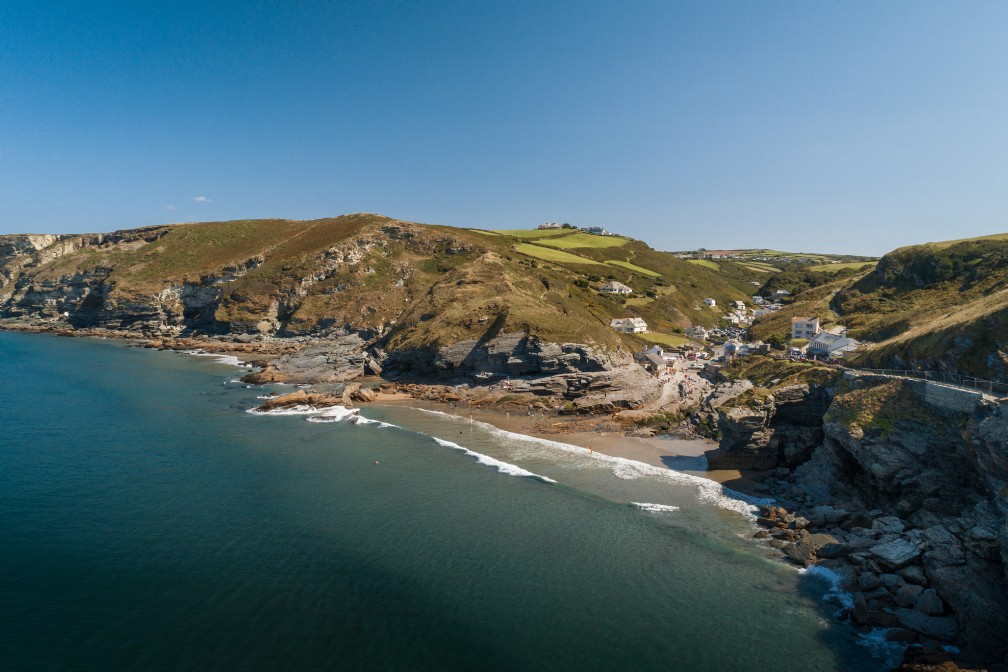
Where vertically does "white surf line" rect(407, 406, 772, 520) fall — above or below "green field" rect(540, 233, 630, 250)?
below

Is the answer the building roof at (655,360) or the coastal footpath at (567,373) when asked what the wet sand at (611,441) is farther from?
the building roof at (655,360)

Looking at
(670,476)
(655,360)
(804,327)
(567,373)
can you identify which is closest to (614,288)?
(655,360)

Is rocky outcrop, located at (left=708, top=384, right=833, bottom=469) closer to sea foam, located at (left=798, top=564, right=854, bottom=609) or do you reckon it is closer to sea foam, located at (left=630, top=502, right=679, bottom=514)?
sea foam, located at (left=630, top=502, right=679, bottom=514)

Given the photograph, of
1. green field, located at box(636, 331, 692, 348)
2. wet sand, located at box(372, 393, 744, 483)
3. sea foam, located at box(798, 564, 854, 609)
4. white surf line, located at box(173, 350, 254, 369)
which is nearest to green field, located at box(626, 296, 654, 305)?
green field, located at box(636, 331, 692, 348)

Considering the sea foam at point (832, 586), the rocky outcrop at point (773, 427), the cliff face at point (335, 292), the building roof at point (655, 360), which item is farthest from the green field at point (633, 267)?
the sea foam at point (832, 586)

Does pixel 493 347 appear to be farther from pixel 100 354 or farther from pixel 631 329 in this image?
pixel 100 354
